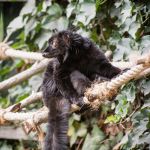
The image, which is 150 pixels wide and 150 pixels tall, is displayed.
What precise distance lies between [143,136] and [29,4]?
1.56 metres

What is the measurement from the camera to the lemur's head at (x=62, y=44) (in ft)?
8.85

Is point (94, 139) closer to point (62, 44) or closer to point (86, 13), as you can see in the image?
point (86, 13)

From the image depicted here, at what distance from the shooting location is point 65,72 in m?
2.72

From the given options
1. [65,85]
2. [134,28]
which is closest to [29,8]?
[134,28]

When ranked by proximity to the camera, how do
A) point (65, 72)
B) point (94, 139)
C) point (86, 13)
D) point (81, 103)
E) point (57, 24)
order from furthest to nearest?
point (57, 24), point (94, 139), point (86, 13), point (65, 72), point (81, 103)

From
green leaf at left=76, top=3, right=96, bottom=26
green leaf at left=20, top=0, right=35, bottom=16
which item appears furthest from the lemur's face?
green leaf at left=20, top=0, right=35, bottom=16

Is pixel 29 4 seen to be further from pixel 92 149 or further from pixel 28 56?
pixel 92 149

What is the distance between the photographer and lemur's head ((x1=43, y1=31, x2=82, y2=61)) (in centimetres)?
270

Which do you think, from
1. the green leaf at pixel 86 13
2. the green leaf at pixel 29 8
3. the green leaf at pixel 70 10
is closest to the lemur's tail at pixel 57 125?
the green leaf at pixel 86 13

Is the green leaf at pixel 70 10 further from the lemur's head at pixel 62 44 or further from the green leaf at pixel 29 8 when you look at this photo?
the lemur's head at pixel 62 44

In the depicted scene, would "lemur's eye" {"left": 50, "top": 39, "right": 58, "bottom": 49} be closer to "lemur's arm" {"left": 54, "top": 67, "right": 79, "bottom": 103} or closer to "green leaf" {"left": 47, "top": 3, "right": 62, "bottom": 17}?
"lemur's arm" {"left": 54, "top": 67, "right": 79, "bottom": 103}

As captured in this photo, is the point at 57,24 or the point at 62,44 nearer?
the point at 62,44

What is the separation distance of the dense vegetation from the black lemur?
251 mm

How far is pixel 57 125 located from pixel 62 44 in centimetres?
42
